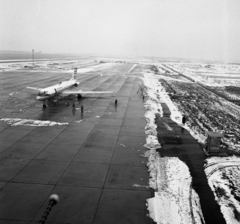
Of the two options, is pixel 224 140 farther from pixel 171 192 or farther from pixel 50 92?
pixel 50 92

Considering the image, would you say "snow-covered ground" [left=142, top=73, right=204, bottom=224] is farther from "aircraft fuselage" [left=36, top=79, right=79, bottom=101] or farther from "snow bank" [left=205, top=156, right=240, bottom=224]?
"aircraft fuselage" [left=36, top=79, right=79, bottom=101]

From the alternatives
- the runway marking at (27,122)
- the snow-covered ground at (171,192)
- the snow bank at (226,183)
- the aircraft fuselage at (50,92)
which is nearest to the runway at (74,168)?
the runway marking at (27,122)

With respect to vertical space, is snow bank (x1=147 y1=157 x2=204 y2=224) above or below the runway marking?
below

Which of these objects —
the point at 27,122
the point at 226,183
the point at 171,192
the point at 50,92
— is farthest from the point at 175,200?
the point at 50,92

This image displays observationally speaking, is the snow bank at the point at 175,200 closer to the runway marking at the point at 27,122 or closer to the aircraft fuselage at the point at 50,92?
the runway marking at the point at 27,122

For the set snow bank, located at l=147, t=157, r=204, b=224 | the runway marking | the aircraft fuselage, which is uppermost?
the aircraft fuselage

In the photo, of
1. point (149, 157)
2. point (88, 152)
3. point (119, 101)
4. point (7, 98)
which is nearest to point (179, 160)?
point (149, 157)

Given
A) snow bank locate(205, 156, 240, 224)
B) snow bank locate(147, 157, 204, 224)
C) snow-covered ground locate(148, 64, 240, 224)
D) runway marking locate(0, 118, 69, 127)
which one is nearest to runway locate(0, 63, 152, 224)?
runway marking locate(0, 118, 69, 127)

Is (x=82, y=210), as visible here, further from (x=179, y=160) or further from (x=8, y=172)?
(x=179, y=160)
